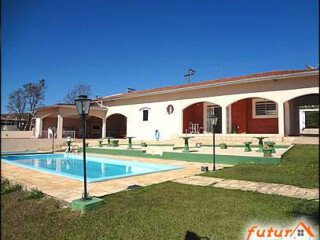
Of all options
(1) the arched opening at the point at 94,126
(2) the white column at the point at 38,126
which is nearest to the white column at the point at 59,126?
(2) the white column at the point at 38,126

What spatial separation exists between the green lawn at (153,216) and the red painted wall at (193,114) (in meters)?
15.2

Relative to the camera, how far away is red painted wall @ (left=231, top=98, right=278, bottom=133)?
1825 cm

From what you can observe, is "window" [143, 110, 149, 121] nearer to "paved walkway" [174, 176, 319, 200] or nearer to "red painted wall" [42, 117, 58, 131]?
"red painted wall" [42, 117, 58, 131]

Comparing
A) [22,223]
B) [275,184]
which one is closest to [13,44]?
[22,223]

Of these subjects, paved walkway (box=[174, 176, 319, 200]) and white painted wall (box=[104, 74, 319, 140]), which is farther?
white painted wall (box=[104, 74, 319, 140])

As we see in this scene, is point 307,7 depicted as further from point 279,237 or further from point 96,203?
point 96,203

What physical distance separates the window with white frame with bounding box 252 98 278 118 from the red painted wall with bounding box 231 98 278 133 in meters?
0.29

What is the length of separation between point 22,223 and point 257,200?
154 inches

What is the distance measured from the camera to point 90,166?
12.6 meters

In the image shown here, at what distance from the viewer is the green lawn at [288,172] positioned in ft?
20.2

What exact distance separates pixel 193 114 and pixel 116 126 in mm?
11765

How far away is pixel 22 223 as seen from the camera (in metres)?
3.91

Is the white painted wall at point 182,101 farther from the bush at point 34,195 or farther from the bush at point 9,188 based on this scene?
the bush at point 9,188

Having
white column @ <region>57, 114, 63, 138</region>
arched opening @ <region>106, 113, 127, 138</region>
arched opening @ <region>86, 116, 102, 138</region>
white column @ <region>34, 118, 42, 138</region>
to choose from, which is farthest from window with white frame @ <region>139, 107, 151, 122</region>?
white column @ <region>34, 118, 42, 138</region>
